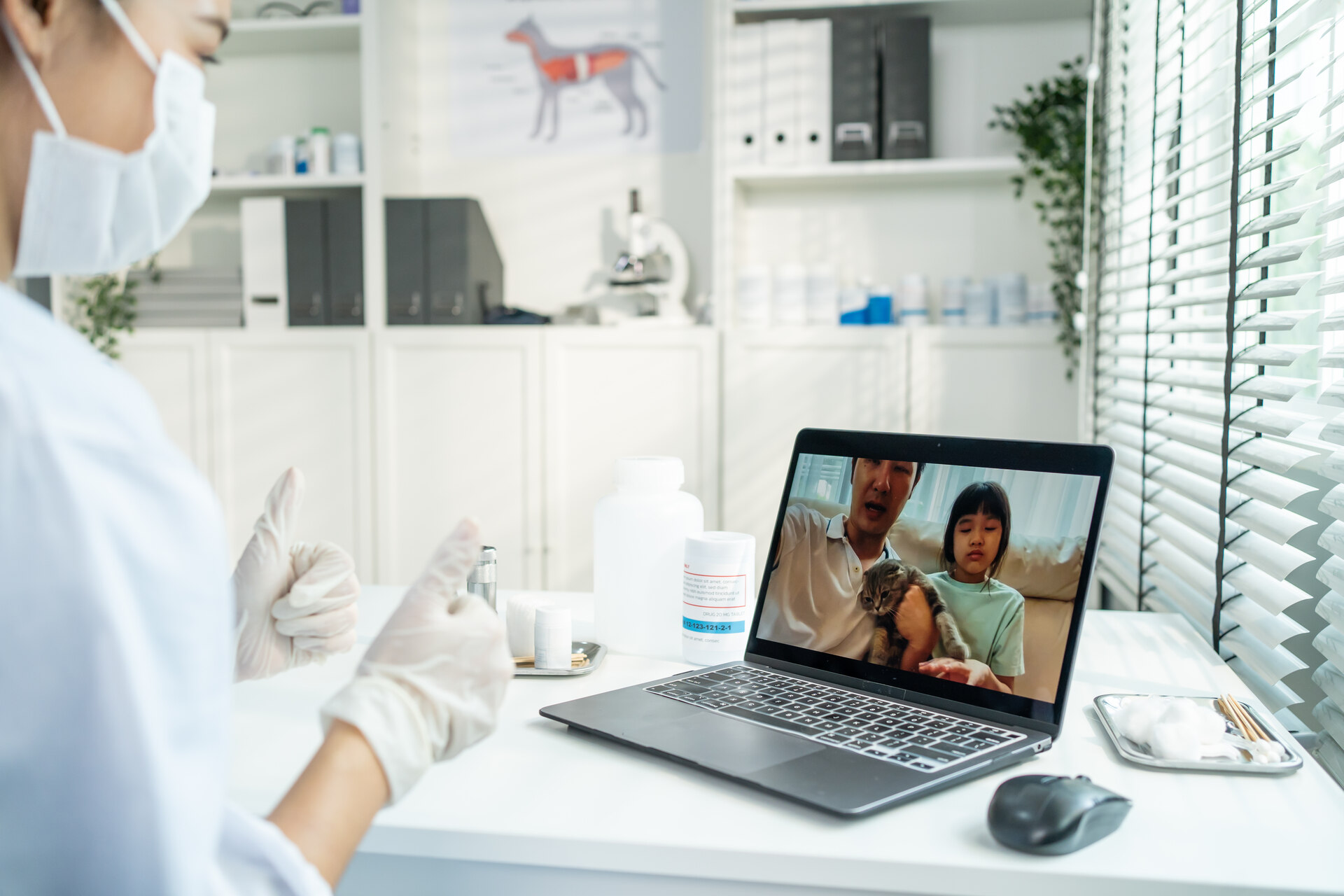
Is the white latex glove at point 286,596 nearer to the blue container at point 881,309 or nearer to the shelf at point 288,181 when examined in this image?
the blue container at point 881,309

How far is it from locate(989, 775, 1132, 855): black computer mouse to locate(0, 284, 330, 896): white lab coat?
A: 49 cm

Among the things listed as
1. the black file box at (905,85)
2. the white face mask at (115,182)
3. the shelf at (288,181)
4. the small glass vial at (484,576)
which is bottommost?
the small glass vial at (484,576)

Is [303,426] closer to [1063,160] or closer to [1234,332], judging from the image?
[1063,160]

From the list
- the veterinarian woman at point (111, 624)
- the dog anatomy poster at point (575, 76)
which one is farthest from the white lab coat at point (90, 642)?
the dog anatomy poster at point (575, 76)

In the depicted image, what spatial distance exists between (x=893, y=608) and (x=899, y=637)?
0.09ft

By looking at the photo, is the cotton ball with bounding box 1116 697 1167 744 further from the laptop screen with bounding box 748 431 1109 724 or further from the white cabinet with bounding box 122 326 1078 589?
the white cabinet with bounding box 122 326 1078 589

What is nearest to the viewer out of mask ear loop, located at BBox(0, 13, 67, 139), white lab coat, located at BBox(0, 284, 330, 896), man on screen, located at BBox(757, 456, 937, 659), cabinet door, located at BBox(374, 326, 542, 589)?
white lab coat, located at BBox(0, 284, 330, 896)

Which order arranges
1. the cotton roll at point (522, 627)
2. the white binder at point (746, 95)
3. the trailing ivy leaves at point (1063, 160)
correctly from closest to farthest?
1. the cotton roll at point (522, 627)
2. the trailing ivy leaves at point (1063, 160)
3. the white binder at point (746, 95)

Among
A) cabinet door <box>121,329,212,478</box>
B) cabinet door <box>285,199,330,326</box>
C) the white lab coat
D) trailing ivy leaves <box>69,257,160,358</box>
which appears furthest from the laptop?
trailing ivy leaves <box>69,257,160,358</box>

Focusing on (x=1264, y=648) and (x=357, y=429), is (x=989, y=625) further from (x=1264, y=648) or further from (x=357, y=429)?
(x=357, y=429)

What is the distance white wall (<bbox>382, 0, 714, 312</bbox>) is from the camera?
272 cm

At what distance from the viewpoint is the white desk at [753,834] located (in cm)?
63

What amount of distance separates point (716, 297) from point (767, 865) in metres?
1.94

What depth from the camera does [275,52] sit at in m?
2.89
